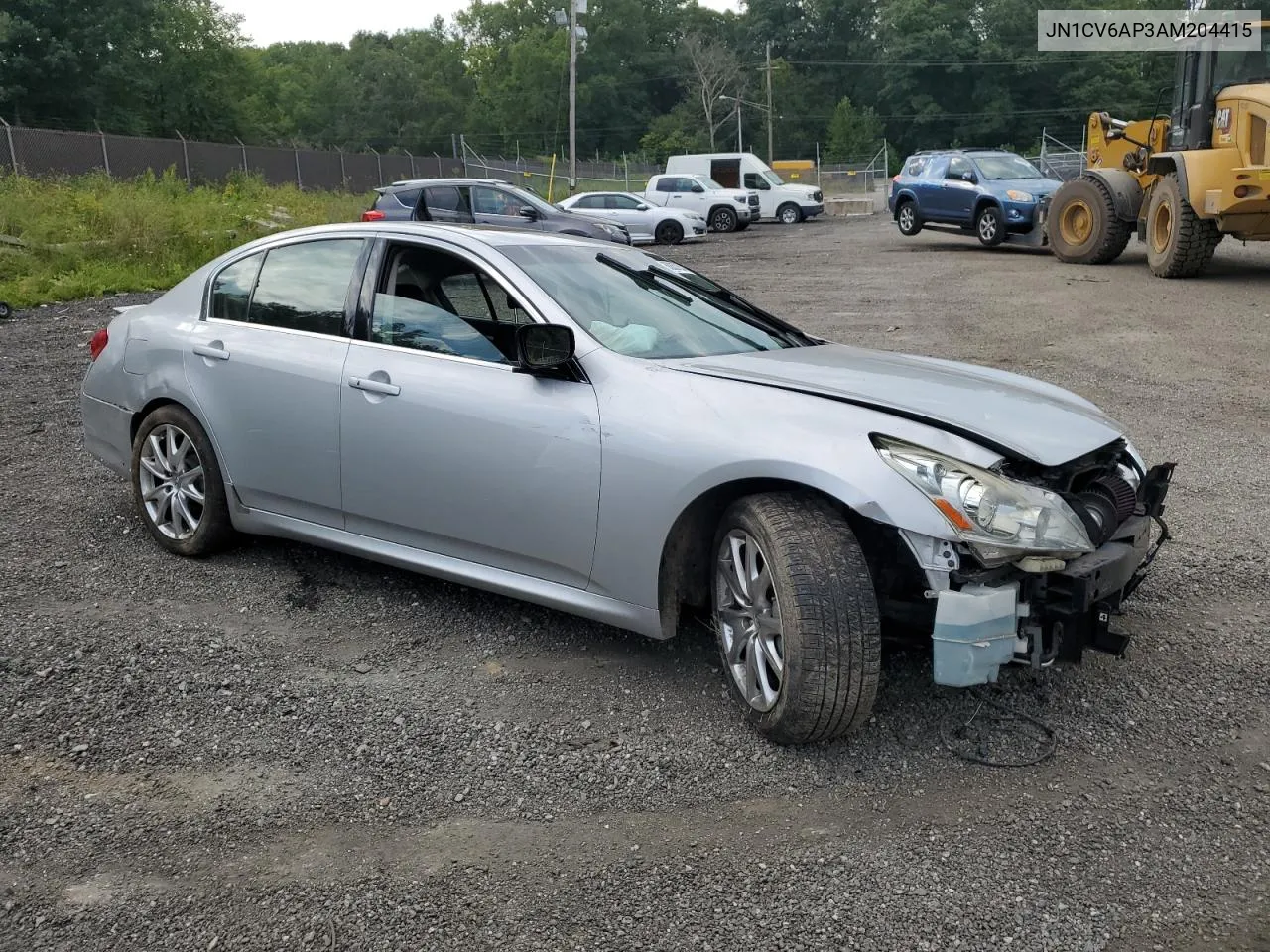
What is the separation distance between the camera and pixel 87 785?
130 inches

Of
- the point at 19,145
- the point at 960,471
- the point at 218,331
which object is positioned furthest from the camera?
the point at 19,145

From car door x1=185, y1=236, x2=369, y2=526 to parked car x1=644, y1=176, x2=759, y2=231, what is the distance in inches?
1114

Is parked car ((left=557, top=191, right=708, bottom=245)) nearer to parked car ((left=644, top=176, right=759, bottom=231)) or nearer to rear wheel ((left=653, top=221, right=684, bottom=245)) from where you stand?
rear wheel ((left=653, top=221, right=684, bottom=245))

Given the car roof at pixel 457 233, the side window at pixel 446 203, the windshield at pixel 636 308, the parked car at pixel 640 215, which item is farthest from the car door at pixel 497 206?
the windshield at pixel 636 308

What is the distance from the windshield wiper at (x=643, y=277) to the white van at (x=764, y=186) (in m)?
33.7

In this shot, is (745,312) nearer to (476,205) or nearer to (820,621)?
(820,621)

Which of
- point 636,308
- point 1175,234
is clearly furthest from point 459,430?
point 1175,234

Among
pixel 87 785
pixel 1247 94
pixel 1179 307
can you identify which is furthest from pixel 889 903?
pixel 1247 94

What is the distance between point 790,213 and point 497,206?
19869 millimetres

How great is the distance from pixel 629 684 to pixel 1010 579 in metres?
1.35

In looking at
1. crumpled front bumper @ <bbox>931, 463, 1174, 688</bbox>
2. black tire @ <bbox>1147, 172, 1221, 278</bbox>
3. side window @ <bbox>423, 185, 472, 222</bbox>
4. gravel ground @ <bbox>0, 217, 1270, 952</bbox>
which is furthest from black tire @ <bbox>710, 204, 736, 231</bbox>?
crumpled front bumper @ <bbox>931, 463, 1174, 688</bbox>

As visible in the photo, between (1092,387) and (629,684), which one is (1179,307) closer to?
(1092,387)

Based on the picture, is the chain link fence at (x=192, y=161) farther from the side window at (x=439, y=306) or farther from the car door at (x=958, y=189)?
the side window at (x=439, y=306)

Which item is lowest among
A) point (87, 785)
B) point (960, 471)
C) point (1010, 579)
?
point (87, 785)
